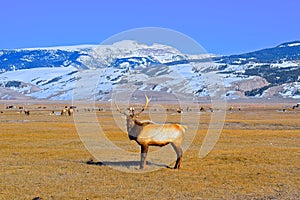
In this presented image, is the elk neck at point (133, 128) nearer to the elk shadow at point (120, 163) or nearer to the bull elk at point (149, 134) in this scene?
the bull elk at point (149, 134)

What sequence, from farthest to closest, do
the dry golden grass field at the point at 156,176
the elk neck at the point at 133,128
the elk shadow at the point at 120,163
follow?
the elk shadow at the point at 120,163
the elk neck at the point at 133,128
the dry golden grass field at the point at 156,176

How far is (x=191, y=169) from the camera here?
20.7 metres

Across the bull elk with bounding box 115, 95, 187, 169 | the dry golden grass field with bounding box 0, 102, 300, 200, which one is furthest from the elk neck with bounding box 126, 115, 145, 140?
the dry golden grass field with bounding box 0, 102, 300, 200

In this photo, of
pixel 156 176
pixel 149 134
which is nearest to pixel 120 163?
pixel 149 134

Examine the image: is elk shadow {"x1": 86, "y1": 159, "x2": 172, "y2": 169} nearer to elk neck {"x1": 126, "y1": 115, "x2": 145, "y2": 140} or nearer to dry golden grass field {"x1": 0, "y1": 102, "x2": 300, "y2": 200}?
dry golden grass field {"x1": 0, "y1": 102, "x2": 300, "y2": 200}

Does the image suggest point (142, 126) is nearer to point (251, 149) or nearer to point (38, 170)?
point (38, 170)

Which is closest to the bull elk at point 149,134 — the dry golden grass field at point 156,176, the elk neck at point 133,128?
the elk neck at point 133,128

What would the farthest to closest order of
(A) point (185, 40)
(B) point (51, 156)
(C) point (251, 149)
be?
(C) point (251, 149) < (B) point (51, 156) < (A) point (185, 40)

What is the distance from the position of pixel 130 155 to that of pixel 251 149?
7567 mm

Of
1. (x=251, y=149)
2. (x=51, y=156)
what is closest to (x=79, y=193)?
(x=51, y=156)

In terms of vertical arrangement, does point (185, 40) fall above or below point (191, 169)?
above

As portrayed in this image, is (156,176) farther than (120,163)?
No

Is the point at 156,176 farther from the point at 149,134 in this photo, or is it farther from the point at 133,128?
the point at 133,128

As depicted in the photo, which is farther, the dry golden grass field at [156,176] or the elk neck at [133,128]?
the elk neck at [133,128]
